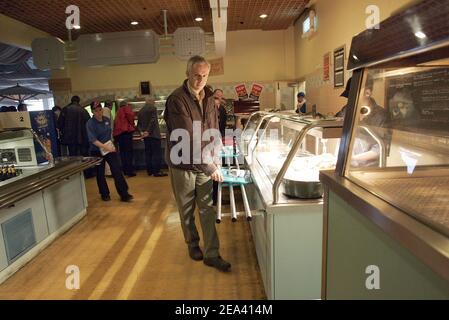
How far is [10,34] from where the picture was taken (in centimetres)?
639

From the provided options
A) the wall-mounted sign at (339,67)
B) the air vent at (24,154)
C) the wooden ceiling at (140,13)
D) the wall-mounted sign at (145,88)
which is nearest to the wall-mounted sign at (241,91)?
the wooden ceiling at (140,13)

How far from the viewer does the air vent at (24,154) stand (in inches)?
143

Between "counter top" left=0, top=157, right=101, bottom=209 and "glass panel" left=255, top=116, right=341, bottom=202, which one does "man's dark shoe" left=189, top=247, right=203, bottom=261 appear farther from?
"counter top" left=0, top=157, right=101, bottom=209

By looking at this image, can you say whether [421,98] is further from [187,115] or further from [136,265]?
[136,265]

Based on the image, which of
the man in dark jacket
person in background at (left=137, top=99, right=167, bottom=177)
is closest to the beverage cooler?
the man in dark jacket

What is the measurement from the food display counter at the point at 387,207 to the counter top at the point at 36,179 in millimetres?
2649

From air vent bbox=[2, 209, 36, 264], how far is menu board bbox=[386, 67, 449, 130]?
10.8 feet

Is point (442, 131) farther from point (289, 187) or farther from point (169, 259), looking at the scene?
point (169, 259)

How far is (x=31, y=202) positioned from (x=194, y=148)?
6.03 ft

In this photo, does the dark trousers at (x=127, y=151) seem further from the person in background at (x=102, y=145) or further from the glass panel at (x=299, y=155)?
the glass panel at (x=299, y=155)

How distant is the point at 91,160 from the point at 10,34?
3881mm

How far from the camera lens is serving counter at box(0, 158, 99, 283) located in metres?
2.90

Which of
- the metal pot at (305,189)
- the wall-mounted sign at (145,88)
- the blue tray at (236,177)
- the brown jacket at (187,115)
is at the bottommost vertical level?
the blue tray at (236,177)
